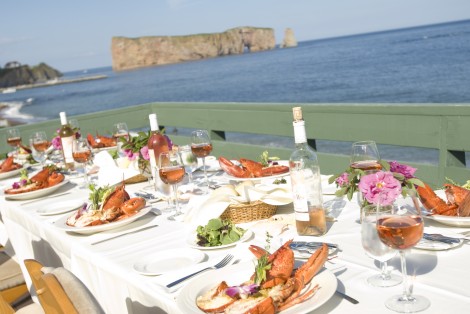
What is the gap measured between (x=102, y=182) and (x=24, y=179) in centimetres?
62

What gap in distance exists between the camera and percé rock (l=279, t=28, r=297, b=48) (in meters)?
119

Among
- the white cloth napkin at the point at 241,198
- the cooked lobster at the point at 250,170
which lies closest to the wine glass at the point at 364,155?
the white cloth napkin at the point at 241,198

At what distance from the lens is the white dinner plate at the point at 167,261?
5.08 feet

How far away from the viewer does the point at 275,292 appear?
116cm

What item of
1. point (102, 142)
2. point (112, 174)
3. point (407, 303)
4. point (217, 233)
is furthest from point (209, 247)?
point (102, 142)

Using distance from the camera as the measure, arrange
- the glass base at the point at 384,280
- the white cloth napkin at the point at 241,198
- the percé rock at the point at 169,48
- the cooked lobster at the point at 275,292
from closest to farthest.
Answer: the cooked lobster at the point at 275,292 < the glass base at the point at 384,280 < the white cloth napkin at the point at 241,198 < the percé rock at the point at 169,48

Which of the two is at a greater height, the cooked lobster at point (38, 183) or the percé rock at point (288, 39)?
the percé rock at point (288, 39)

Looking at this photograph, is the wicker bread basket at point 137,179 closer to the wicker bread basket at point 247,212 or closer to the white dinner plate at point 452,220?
the wicker bread basket at point 247,212

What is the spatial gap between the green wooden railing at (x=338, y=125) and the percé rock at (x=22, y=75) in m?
109

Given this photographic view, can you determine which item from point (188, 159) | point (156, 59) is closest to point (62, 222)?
point (188, 159)

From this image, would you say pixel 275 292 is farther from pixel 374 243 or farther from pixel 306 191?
pixel 306 191

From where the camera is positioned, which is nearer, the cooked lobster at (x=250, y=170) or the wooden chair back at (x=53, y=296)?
Result: the wooden chair back at (x=53, y=296)

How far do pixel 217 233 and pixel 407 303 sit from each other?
2.27 ft

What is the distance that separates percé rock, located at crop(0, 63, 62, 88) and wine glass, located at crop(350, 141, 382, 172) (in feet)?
370
